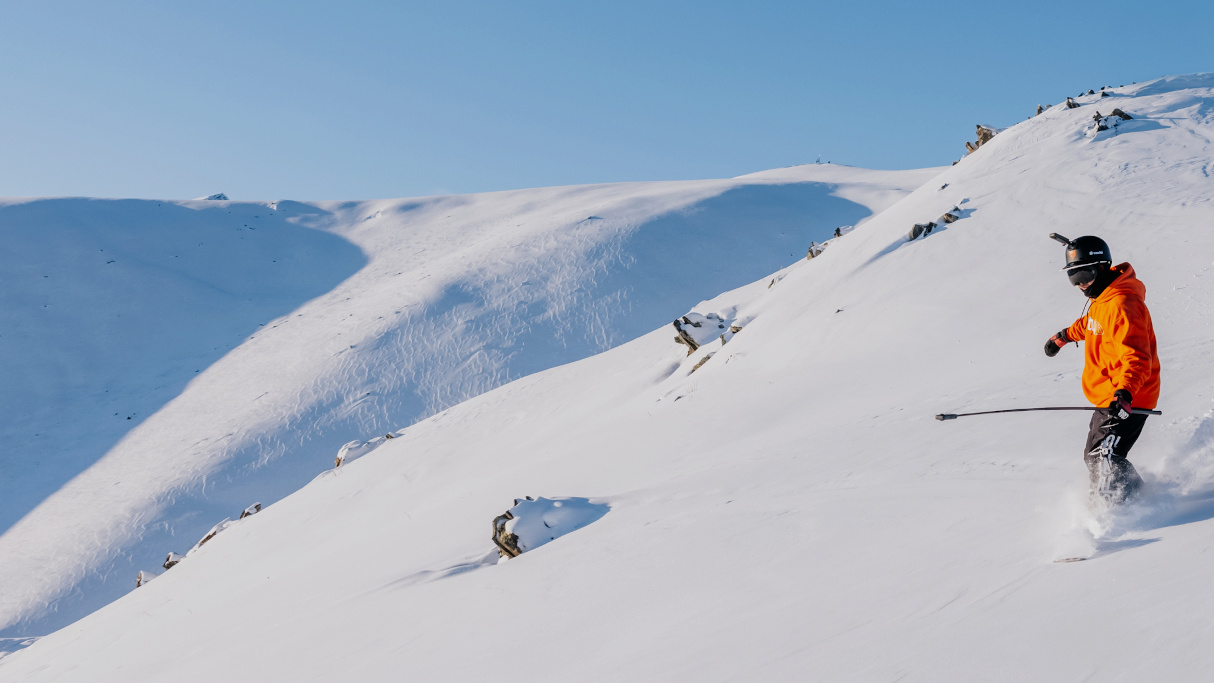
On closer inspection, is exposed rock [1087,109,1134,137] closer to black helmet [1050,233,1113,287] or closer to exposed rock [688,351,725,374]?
exposed rock [688,351,725,374]

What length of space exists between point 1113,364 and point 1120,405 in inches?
17.7

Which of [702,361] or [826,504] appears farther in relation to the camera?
[702,361]

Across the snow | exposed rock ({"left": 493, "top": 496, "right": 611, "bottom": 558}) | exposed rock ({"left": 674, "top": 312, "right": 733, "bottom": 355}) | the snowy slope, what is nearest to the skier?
the snow

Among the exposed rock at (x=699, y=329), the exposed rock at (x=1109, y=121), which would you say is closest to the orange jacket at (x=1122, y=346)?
the exposed rock at (x=699, y=329)

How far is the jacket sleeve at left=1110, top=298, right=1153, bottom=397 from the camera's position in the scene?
4.30 meters

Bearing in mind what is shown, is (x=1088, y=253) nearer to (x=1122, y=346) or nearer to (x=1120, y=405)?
(x=1122, y=346)

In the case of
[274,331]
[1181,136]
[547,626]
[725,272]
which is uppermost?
[274,331]

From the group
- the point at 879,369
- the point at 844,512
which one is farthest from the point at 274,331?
the point at 844,512

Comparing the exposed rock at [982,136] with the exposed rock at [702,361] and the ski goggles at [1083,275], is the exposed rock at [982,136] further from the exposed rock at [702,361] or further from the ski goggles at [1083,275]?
the ski goggles at [1083,275]

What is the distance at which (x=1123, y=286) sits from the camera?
4512 mm

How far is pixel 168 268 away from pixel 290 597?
1541 inches

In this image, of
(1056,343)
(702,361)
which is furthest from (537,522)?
(702,361)

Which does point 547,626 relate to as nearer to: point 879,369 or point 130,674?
point 130,674

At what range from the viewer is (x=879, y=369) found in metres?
9.43
